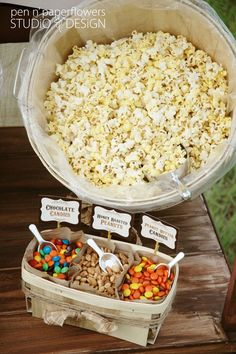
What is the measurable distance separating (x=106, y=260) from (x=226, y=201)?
1188 mm

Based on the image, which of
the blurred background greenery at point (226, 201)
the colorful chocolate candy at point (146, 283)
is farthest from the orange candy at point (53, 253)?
the blurred background greenery at point (226, 201)

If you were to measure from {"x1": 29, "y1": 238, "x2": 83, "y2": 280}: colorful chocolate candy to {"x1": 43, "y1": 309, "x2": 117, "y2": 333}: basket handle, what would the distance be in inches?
4.0

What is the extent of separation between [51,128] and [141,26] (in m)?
0.48

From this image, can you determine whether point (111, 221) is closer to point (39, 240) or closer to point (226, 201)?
point (39, 240)

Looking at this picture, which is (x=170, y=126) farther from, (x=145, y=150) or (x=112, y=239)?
(x=112, y=239)

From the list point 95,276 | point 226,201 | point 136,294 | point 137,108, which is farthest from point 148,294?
point 226,201

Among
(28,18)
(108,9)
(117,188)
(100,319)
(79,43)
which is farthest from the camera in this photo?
(28,18)

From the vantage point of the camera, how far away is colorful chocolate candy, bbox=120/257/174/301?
1540 millimetres

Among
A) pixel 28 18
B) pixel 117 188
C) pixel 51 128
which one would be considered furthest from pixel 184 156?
pixel 28 18

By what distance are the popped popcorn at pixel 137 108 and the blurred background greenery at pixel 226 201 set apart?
24.0 inches

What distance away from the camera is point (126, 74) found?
1867mm

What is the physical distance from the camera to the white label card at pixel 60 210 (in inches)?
65.3

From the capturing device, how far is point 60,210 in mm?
1677

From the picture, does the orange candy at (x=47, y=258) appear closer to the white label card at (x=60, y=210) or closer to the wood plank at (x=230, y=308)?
the white label card at (x=60, y=210)
